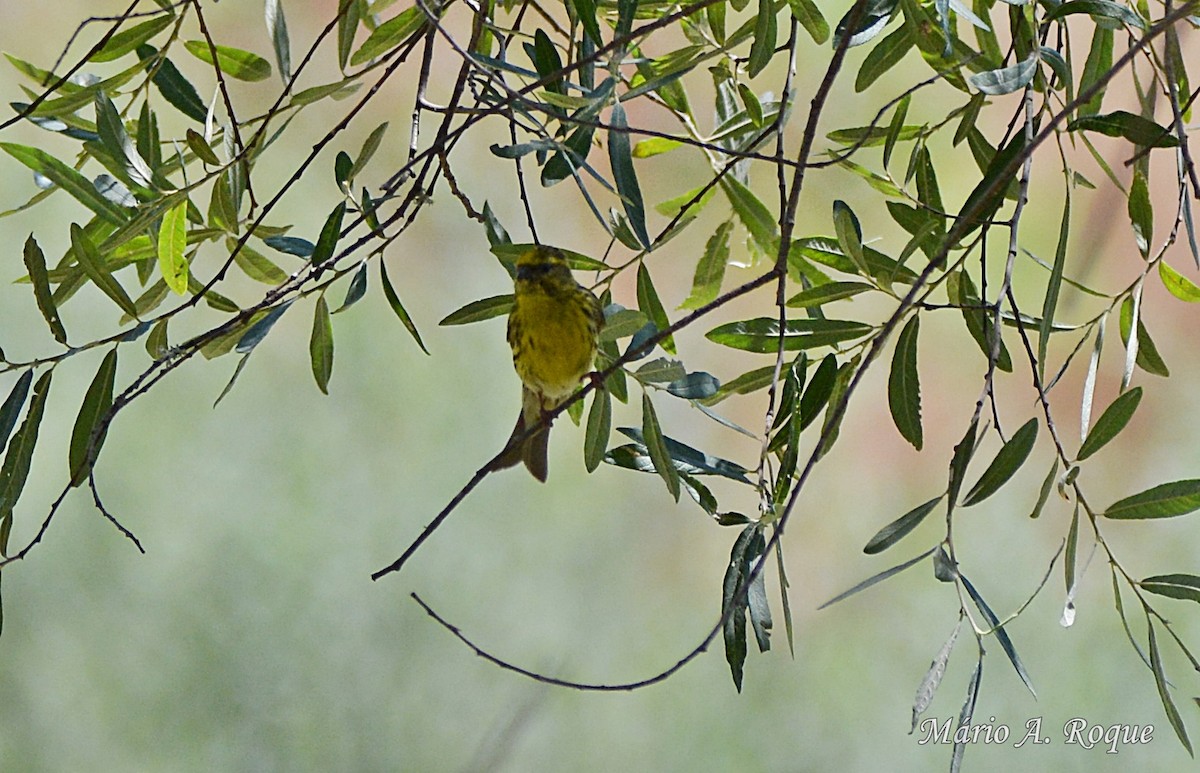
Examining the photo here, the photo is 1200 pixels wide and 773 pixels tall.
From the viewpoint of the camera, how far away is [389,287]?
1188 millimetres

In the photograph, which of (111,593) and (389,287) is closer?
(389,287)

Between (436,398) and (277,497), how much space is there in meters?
0.36

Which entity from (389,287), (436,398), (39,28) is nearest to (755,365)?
(436,398)

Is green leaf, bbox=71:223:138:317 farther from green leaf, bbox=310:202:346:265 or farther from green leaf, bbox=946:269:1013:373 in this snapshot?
green leaf, bbox=946:269:1013:373

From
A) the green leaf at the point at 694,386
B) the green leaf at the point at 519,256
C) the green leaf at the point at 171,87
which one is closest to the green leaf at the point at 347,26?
the green leaf at the point at 171,87

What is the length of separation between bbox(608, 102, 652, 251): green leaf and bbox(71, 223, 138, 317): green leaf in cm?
47

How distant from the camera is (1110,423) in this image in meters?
1.08

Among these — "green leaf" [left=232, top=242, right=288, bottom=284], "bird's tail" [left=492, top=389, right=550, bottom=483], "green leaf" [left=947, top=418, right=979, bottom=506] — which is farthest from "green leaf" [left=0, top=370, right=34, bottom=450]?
"green leaf" [left=947, top=418, right=979, bottom=506]

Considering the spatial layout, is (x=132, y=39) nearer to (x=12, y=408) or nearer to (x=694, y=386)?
(x=12, y=408)

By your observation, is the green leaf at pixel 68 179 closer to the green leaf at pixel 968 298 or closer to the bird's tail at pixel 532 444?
the bird's tail at pixel 532 444

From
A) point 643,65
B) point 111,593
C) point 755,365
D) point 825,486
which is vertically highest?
point 755,365

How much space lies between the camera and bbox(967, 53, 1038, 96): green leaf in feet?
2.90

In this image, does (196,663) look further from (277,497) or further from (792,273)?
(792,273)

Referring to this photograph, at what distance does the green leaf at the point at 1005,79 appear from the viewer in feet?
2.90
